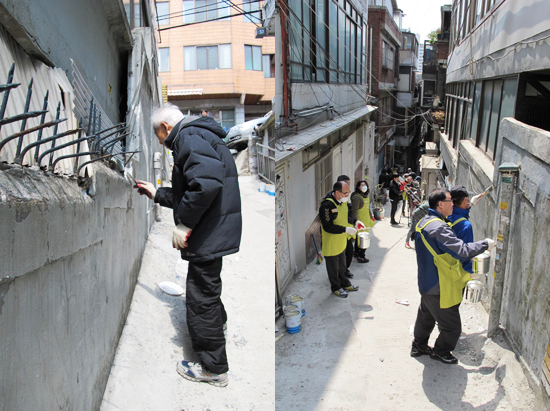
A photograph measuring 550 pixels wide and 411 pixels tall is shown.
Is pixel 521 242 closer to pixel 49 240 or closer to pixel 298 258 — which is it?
pixel 298 258

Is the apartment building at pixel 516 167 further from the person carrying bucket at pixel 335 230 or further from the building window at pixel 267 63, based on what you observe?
the building window at pixel 267 63

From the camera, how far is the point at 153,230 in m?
5.46

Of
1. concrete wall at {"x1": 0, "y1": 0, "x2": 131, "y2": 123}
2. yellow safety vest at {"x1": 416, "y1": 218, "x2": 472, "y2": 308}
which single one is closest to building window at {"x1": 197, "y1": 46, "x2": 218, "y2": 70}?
concrete wall at {"x1": 0, "y1": 0, "x2": 131, "y2": 123}

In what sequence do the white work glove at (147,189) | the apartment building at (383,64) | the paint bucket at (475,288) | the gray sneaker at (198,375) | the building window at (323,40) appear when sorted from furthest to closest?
the apartment building at (383,64) → the building window at (323,40) → the paint bucket at (475,288) → the white work glove at (147,189) → the gray sneaker at (198,375)

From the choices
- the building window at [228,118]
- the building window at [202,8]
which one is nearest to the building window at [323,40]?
the building window at [202,8]

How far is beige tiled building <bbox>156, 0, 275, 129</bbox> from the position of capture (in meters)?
21.2

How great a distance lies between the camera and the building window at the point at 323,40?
537 cm

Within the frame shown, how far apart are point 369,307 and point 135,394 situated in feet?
10.2

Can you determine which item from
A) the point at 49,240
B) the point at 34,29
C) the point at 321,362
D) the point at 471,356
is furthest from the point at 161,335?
the point at 471,356

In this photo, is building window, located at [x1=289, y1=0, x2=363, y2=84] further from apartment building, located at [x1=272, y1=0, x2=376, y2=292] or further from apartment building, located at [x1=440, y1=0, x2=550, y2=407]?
apartment building, located at [x1=440, y1=0, x2=550, y2=407]

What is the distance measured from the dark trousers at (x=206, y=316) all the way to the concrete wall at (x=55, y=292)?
43 cm

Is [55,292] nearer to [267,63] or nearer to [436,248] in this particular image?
[436,248]

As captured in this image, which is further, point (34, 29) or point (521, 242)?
point (521, 242)

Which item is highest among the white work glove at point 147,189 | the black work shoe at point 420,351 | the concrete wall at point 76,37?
the concrete wall at point 76,37
